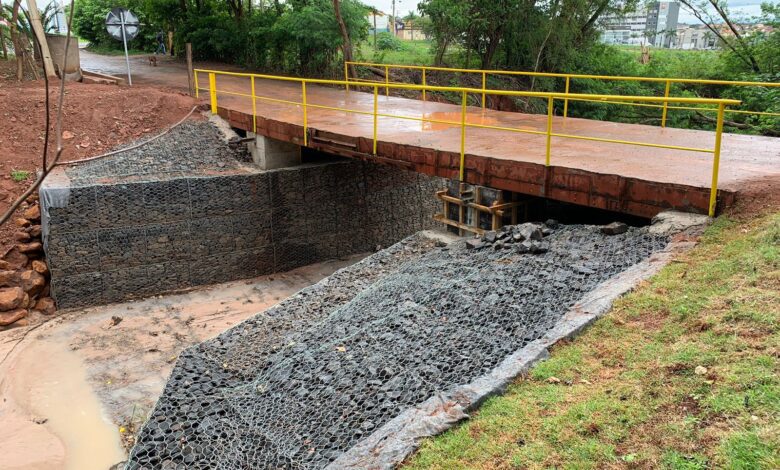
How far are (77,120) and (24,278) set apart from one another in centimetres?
433

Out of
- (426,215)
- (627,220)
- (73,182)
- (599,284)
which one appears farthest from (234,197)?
(599,284)

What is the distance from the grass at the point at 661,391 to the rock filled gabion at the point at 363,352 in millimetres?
770

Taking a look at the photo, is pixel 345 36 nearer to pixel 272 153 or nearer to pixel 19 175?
pixel 272 153

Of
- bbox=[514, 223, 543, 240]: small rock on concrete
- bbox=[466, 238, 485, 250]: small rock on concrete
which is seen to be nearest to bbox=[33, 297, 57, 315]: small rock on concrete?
bbox=[466, 238, 485, 250]: small rock on concrete

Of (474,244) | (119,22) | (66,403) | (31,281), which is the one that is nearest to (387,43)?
(119,22)

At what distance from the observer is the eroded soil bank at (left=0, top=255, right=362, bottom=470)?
8180 mm

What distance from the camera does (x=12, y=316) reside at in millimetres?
11500

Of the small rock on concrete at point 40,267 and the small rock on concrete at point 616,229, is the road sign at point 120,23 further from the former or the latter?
the small rock on concrete at point 616,229

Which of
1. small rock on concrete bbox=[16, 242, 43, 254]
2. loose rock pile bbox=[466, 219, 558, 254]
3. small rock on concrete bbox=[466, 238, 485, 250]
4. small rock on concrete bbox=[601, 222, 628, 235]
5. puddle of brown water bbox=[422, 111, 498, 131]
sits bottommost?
small rock on concrete bbox=[16, 242, 43, 254]

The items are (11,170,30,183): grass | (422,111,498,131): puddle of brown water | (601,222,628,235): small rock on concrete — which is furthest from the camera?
(11,170,30,183): grass

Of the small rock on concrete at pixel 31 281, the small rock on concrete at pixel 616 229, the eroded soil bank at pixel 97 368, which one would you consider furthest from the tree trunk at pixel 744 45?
the small rock on concrete at pixel 31 281

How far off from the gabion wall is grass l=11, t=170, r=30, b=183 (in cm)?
106

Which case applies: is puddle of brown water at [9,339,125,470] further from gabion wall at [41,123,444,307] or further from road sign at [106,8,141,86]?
road sign at [106,8,141,86]

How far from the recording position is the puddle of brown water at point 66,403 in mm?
8008
